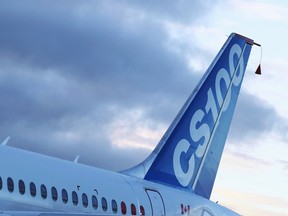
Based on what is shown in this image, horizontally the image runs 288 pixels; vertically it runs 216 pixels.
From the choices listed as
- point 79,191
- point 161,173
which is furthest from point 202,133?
point 79,191

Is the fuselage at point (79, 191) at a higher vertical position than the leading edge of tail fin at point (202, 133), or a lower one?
lower

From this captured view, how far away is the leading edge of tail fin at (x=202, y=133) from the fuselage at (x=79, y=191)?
116cm

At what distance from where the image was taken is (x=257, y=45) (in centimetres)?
3562

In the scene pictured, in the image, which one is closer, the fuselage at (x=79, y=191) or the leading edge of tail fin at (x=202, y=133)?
the fuselage at (x=79, y=191)

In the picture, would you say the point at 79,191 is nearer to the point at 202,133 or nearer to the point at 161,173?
the point at 161,173

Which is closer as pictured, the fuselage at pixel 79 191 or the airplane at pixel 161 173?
the fuselage at pixel 79 191

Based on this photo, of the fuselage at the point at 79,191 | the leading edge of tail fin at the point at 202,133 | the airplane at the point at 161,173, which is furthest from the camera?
the leading edge of tail fin at the point at 202,133

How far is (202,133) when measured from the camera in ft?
103

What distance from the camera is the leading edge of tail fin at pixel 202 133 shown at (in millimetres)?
29750

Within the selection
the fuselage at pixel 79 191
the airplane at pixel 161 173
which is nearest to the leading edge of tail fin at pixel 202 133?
the airplane at pixel 161 173

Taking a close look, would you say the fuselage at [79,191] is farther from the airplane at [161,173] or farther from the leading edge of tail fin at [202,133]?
the leading edge of tail fin at [202,133]

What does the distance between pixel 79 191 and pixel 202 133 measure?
8.83 m

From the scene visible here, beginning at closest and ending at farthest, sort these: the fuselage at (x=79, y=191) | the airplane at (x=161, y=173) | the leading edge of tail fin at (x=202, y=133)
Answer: the fuselage at (x=79, y=191), the airplane at (x=161, y=173), the leading edge of tail fin at (x=202, y=133)

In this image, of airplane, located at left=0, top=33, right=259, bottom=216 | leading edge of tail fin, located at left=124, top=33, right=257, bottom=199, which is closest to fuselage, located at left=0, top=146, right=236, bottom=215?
airplane, located at left=0, top=33, right=259, bottom=216
